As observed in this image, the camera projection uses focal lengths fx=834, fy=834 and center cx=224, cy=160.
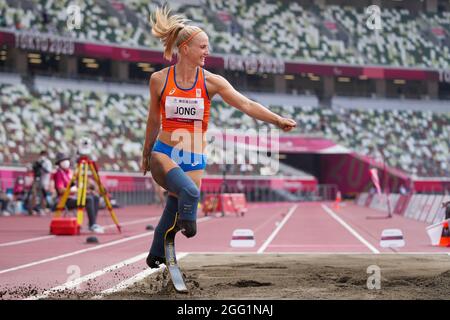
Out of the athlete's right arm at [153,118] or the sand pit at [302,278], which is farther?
the athlete's right arm at [153,118]

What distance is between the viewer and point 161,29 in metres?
7.52

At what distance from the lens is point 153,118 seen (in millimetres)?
7500

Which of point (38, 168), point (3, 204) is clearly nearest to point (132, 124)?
point (3, 204)

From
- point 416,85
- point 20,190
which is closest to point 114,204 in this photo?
point 20,190

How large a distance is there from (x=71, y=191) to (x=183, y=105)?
11.4m

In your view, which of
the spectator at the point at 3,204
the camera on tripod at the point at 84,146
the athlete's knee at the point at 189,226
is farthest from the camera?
the spectator at the point at 3,204

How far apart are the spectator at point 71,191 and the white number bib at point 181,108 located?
36.3 ft

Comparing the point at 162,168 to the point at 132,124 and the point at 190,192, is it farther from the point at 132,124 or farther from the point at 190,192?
the point at 132,124

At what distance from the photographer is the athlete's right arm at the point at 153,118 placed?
7.36m

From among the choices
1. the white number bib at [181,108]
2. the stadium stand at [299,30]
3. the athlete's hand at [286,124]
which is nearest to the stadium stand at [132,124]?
the stadium stand at [299,30]

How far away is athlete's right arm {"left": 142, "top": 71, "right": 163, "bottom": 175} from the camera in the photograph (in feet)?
24.1

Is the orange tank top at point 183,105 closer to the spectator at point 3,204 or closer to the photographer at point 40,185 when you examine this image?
the photographer at point 40,185

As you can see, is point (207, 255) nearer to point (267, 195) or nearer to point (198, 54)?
point (198, 54)

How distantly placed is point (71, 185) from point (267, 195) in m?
36.6
